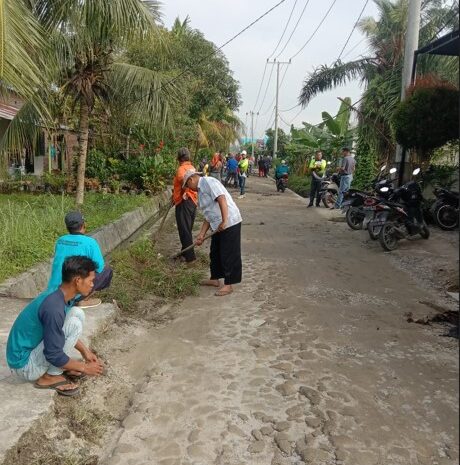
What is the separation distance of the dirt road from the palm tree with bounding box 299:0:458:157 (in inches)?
386

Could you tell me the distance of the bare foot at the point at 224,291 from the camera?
566 cm

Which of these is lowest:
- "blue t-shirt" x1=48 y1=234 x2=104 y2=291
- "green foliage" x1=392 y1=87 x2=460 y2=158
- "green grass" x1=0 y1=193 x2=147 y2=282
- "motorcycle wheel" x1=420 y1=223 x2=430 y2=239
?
"green grass" x1=0 y1=193 x2=147 y2=282

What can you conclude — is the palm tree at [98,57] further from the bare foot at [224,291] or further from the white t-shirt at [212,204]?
the bare foot at [224,291]

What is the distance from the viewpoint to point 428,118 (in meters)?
9.09

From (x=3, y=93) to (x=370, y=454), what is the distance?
20.1 ft

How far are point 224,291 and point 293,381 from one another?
2226 mm

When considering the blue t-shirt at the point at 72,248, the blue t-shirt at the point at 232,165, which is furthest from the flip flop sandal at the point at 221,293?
the blue t-shirt at the point at 232,165

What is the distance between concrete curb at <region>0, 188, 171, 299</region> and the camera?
17.1 feet

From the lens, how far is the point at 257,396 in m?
3.36

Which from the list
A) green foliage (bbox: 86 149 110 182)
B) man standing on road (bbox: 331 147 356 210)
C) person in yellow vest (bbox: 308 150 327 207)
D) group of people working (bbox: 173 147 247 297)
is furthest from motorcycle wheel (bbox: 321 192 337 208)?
group of people working (bbox: 173 147 247 297)

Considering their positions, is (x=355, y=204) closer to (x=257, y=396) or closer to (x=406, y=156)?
(x=406, y=156)

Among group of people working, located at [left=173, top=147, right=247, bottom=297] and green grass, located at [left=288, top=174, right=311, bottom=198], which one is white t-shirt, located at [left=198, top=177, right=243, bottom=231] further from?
green grass, located at [left=288, top=174, right=311, bottom=198]

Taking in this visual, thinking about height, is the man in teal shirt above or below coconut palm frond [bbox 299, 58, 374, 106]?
below

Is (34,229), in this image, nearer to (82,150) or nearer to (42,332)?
(82,150)
